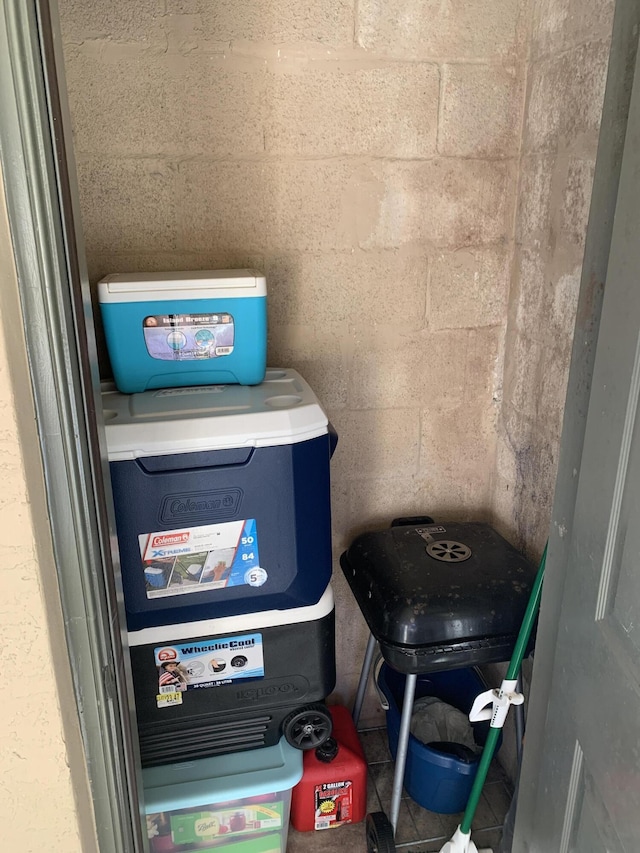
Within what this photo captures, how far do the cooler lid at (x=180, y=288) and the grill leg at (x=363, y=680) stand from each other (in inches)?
37.0

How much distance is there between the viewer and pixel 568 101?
1.31m

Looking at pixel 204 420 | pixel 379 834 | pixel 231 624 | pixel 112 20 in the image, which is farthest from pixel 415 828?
pixel 112 20

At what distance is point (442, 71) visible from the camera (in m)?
1.44

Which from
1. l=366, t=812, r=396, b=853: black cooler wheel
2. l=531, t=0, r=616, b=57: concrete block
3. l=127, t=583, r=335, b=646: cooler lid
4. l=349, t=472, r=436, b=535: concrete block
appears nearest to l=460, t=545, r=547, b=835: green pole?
l=366, t=812, r=396, b=853: black cooler wheel

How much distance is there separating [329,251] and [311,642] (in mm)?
876

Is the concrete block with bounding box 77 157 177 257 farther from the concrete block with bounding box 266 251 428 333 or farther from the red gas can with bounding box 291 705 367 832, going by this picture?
the red gas can with bounding box 291 705 367 832

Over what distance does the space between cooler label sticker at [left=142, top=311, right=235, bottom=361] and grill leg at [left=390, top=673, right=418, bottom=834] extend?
79 cm

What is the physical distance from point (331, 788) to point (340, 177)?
4.67 ft

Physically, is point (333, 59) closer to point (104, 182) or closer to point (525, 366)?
point (104, 182)

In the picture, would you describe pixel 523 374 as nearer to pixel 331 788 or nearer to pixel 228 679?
pixel 228 679

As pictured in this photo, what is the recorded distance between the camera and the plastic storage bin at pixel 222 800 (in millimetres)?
1318

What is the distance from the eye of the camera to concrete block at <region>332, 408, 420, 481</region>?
1.65 meters

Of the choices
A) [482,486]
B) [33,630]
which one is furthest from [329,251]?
[33,630]

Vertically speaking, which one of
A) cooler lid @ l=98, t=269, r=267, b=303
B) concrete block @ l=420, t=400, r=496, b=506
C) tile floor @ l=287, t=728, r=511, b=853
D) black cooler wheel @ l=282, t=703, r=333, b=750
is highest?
cooler lid @ l=98, t=269, r=267, b=303
